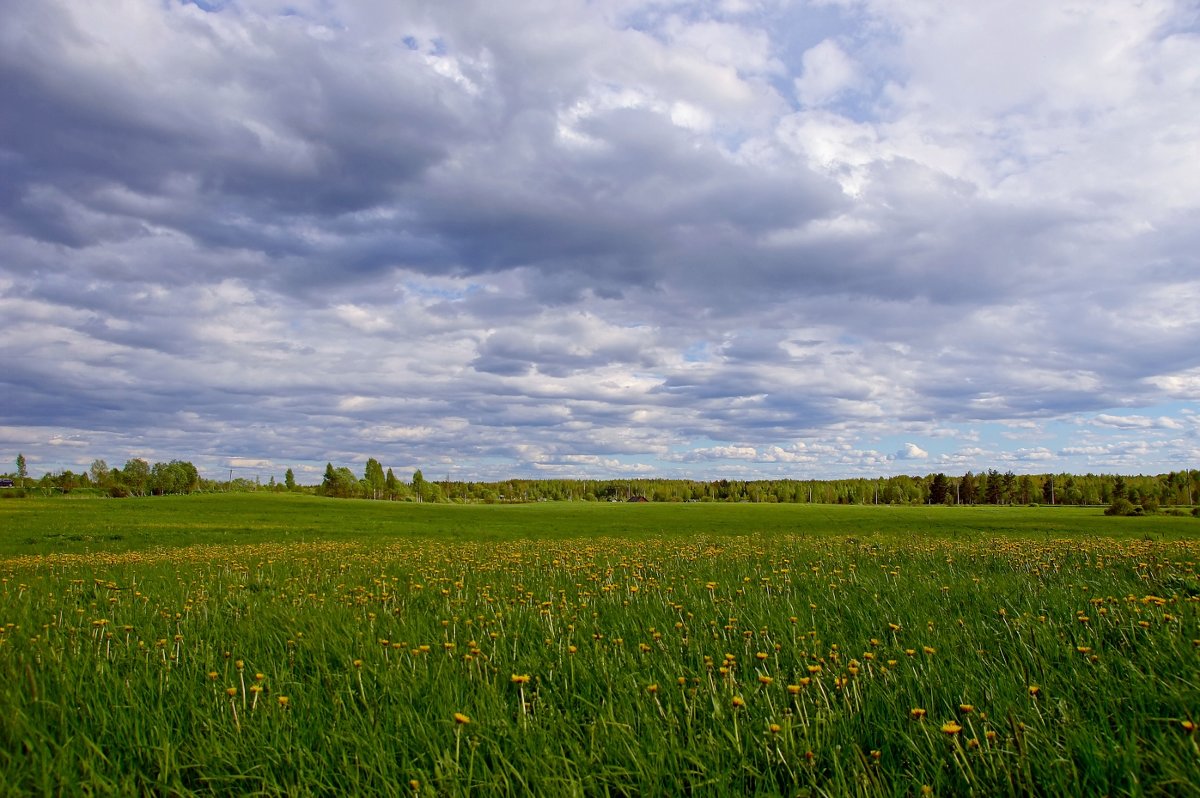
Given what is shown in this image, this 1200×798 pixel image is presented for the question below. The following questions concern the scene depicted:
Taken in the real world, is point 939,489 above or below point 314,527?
below

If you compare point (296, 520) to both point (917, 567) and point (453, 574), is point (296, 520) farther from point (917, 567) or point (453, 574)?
point (917, 567)

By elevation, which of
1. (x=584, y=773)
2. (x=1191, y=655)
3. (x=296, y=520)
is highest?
(x=1191, y=655)

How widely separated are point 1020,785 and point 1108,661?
267 cm

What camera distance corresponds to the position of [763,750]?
12.0 ft

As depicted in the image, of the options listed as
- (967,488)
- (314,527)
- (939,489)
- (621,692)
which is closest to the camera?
(621,692)

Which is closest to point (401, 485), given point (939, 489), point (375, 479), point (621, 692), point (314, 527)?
point (375, 479)

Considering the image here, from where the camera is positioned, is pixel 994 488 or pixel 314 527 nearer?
pixel 314 527

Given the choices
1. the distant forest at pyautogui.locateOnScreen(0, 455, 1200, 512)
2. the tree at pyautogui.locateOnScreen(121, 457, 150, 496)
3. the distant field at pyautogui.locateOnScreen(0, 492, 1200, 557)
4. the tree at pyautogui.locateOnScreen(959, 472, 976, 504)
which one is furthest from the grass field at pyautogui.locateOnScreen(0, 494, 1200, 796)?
the tree at pyautogui.locateOnScreen(959, 472, 976, 504)

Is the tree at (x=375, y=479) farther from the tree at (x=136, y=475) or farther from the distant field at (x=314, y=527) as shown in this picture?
the distant field at (x=314, y=527)

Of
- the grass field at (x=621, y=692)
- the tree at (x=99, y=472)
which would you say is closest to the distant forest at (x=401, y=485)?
the tree at (x=99, y=472)

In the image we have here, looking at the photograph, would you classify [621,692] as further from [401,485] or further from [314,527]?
[401,485]

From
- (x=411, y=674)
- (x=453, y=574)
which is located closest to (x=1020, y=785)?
(x=411, y=674)

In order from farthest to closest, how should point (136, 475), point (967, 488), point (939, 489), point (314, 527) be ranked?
point (939, 489)
point (967, 488)
point (136, 475)
point (314, 527)

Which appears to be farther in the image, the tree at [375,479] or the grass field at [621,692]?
the tree at [375,479]
